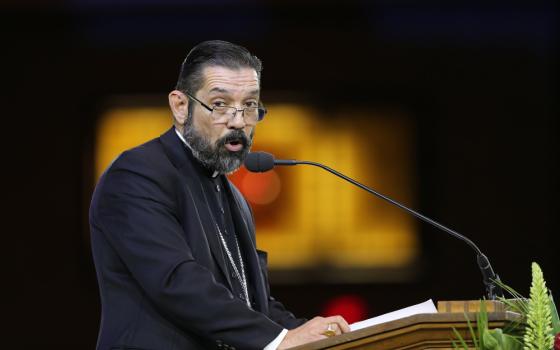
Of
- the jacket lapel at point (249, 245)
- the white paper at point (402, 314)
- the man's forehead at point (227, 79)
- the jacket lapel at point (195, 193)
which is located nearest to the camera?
the white paper at point (402, 314)

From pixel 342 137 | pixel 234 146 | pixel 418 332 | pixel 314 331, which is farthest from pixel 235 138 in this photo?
pixel 342 137

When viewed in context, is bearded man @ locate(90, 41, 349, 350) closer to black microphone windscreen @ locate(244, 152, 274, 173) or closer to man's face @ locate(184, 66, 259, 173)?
man's face @ locate(184, 66, 259, 173)

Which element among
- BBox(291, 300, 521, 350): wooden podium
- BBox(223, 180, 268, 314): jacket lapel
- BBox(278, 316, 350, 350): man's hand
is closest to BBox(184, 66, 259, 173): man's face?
BBox(223, 180, 268, 314): jacket lapel

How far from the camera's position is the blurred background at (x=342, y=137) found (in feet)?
23.5

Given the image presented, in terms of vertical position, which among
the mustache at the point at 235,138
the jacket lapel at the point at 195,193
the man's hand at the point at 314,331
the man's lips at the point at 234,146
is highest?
the mustache at the point at 235,138

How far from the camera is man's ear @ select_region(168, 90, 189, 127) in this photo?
10.7 feet

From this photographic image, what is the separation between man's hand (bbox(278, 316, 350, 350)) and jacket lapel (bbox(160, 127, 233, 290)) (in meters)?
0.36

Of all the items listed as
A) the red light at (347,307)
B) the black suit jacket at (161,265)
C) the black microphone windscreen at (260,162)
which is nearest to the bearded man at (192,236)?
the black suit jacket at (161,265)

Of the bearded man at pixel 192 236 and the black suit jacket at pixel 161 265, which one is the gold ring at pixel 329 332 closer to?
the bearded man at pixel 192 236

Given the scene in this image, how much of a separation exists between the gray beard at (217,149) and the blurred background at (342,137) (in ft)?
12.7

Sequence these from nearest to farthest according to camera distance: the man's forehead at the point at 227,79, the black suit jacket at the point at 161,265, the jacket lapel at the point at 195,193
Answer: the black suit jacket at the point at 161,265
the jacket lapel at the point at 195,193
the man's forehead at the point at 227,79

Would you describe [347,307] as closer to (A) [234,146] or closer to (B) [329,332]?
(A) [234,146]

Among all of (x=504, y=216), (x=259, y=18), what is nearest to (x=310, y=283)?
(x=504, y=216)

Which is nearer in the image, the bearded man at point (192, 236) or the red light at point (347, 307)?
the bearded man at point (192, 236)
